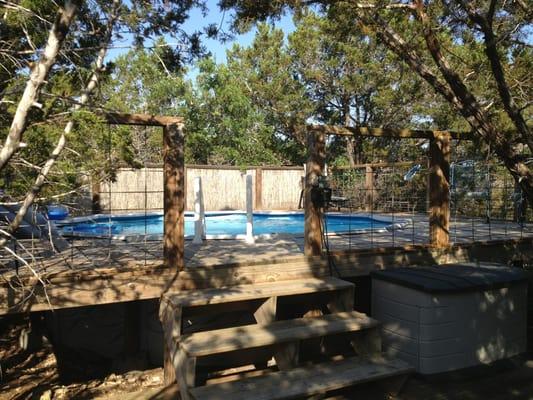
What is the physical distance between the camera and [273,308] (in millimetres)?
3873

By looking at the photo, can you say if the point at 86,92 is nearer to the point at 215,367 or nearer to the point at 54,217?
the point at 215,367

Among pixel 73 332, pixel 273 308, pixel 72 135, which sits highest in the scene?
pixel 72 135

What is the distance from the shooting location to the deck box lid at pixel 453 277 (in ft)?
13.5

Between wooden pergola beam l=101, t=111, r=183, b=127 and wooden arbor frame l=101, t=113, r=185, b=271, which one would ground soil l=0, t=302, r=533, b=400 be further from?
wooden pergola beam l=101, t=111, r=183, b=127

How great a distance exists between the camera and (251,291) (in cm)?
399

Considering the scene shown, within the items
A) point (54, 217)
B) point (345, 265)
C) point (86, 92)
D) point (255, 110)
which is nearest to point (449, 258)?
point (345, 265)

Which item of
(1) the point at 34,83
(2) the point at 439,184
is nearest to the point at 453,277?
(2) the point at 439,184

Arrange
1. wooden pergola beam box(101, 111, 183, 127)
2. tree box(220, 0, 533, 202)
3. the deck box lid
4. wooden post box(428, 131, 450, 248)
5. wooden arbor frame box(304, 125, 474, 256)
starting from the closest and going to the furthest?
wooden pergola beam box(101, 111, 183, 127)
the deck box lid
tree box(220, 0, 533, 202)
wooden arbor frame box(304, 125, 474, 256)
wooden post box(428, 131, 450, 248)

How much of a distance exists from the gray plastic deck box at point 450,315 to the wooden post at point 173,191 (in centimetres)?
196

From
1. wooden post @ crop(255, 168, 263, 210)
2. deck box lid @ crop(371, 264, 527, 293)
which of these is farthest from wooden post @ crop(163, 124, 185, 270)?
wooden post @ crop(255, 168, 263, 210)

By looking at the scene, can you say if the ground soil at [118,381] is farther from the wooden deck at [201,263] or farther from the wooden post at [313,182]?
the wooden post at [313,182]

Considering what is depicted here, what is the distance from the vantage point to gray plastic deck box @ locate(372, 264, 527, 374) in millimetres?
4047

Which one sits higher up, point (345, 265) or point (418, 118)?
point (418, 118)

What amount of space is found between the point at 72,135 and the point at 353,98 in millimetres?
17790
